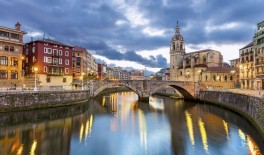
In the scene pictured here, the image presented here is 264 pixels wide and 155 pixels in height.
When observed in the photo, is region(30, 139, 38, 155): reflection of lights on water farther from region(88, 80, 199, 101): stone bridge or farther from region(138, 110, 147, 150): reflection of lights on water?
region(88, 80, 199, 101): stone bridge

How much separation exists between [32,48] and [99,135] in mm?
49447

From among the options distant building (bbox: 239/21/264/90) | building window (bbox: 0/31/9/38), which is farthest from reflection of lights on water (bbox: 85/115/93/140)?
distant building (bbox: 239/21/264/90)

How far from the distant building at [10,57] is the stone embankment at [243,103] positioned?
47914 millimetres

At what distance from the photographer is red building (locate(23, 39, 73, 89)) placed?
6425cm

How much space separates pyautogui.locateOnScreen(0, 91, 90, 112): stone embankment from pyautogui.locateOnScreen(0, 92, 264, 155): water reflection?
2.16 metres

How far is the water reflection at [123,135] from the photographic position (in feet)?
72.5

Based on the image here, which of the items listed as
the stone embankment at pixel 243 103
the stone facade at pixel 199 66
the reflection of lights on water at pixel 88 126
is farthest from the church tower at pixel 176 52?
the reflection of lights on water at pixel 88 126

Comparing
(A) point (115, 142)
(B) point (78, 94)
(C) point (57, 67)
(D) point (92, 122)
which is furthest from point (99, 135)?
(C) point (57, 67)

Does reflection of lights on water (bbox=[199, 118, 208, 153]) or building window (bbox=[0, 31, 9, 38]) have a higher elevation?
building window (bbox=[0, 31, 9, 38])

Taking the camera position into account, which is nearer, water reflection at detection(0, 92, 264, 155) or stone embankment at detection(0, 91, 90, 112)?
water reflection at detection(0, 92, 264, 155)

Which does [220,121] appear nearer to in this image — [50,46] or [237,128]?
[237,128]

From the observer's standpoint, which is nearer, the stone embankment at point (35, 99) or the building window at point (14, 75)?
the stone embankment at point (35, 99)

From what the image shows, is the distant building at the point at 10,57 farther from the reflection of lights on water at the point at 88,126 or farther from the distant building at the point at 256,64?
the distant building at the point at 256,64

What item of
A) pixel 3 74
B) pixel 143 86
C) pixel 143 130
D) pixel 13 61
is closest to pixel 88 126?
pixel 143 130
